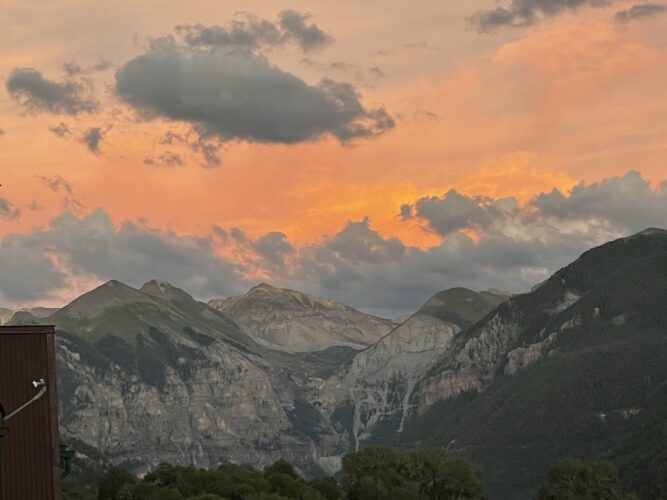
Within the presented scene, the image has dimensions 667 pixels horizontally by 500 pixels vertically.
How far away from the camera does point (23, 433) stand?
254ft

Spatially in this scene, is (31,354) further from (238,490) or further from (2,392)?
(238,490)

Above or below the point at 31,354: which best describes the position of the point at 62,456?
below

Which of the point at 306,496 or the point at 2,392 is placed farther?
the point at 306,496

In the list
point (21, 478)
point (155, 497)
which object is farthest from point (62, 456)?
point (155, 497)

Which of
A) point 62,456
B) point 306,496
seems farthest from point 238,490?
point 62,456

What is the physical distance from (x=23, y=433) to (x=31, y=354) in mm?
5060

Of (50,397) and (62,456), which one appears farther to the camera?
(62,456)

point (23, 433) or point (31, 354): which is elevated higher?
point (31, 354)

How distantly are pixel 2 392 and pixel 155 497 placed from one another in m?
111

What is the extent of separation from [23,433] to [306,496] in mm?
123289

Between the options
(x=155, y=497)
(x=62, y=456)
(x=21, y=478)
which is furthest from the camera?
(x=155, y=497)

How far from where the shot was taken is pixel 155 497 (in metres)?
185

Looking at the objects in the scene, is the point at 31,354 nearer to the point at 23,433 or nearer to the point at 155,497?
the point at 23,433

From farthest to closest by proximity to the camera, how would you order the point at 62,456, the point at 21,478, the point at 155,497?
the point at 155,497, the point at 62,456, the point at 21,478
